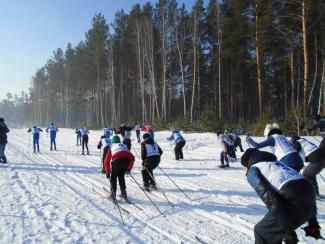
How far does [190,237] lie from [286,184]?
2.47 m

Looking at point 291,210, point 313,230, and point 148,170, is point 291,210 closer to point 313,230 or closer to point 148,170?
point 313,230

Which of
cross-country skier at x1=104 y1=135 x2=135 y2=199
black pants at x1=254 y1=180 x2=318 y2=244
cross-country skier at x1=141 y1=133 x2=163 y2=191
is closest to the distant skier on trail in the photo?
cross-country skier at x1=141 y1=133 x2=163 y2=191

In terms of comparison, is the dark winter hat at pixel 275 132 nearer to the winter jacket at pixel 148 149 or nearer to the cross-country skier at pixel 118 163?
the cross-country skier at pixel 118 163

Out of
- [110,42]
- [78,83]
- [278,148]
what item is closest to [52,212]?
[278,148]

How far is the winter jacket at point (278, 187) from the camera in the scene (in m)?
3.37

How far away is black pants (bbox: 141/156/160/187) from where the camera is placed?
905 centimetres

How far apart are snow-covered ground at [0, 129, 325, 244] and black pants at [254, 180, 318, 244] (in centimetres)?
188

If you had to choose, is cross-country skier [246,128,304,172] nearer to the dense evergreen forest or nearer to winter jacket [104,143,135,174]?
winter jacket [104,143,135,174]

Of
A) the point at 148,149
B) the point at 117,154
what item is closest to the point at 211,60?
the point at 148,149

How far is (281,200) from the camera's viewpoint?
3.40 meters

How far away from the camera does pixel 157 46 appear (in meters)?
40.0

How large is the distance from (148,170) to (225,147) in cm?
502

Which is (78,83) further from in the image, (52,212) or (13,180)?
(52,212)


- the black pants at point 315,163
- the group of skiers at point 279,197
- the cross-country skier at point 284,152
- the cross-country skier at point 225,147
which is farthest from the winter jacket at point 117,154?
the cross-country skier at point 225,147
